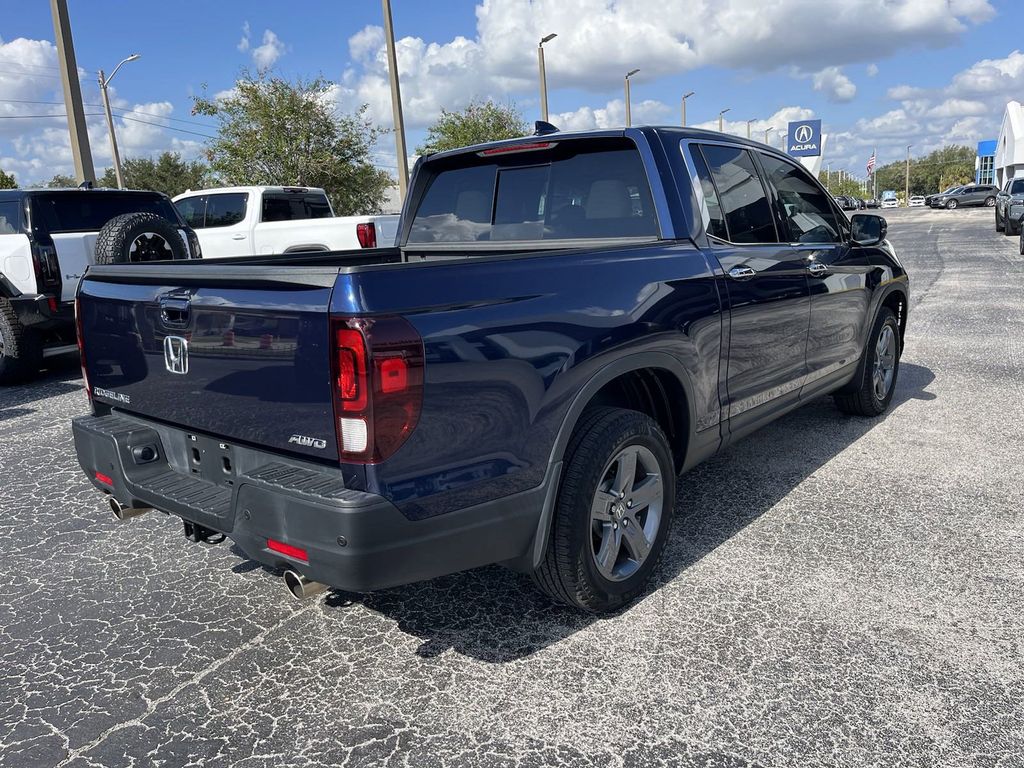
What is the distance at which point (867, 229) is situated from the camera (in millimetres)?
5133

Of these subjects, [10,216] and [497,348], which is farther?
[10,216]

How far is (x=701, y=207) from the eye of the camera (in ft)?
12.0

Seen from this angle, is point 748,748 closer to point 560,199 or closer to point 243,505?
point 243,505

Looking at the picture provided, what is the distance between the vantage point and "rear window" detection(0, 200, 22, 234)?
791 centimetres

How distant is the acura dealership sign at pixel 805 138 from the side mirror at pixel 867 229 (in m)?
42.5

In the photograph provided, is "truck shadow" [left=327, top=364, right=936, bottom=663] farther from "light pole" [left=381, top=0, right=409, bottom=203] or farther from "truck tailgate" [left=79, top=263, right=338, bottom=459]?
"light pole" [left=381, top=0, right=409, bottom=203]

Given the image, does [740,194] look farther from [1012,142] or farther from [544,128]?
[1012,142]

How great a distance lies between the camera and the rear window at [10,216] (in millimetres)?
7906

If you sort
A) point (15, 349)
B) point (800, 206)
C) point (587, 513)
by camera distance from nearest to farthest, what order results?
point (587, 513) < point (800, 206) < point (15, 349)

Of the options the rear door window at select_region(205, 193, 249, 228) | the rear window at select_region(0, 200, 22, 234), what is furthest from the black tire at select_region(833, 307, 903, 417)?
the rear door window at select_region(205, 193, 249, 228)

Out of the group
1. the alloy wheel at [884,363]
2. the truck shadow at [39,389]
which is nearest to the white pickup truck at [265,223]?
the truck shadow at [39,389]

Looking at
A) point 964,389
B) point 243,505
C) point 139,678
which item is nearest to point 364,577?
point 243,505

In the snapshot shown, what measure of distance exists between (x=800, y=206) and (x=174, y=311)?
3488 mm

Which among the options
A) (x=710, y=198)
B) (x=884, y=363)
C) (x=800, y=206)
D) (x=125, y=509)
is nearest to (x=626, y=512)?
(x=710, y=198)
